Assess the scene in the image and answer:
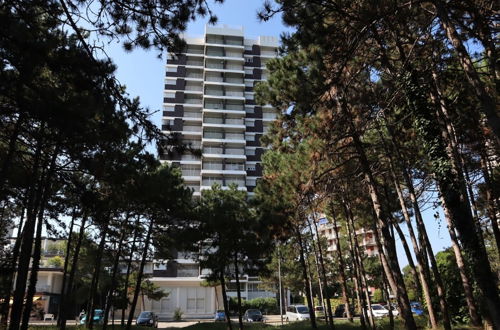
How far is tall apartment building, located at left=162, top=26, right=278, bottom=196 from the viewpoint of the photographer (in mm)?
59719

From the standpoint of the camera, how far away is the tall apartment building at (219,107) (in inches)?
2351

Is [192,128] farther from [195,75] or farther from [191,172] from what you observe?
[195,75]

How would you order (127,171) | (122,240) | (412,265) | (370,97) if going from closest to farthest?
1. (127,171)
2. (370,97)
3. (412,265)
4. (122,240)

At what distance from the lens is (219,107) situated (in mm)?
63688

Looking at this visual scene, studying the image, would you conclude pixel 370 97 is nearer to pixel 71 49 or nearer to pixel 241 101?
pixel 71 49

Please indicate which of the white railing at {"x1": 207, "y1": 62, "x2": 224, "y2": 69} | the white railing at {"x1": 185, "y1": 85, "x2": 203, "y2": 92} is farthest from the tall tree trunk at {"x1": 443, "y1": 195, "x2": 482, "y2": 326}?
the white railing at {"x1": 207, "y1": 62, "x2": 224, "y2": 69}

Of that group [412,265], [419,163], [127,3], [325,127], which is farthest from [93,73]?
[412,265]

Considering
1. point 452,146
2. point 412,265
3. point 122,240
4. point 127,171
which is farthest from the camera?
point 122,240

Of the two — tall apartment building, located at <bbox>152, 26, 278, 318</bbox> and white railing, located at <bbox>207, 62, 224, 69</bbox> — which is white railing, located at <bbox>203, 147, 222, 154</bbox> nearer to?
tall apartment building, located at <bbox>152, 26, 278, 318</bbox>

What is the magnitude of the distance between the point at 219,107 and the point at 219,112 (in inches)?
61.6

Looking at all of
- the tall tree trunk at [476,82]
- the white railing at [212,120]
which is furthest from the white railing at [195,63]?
the tall tree trunk at [476,82]

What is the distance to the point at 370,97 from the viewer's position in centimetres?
1170

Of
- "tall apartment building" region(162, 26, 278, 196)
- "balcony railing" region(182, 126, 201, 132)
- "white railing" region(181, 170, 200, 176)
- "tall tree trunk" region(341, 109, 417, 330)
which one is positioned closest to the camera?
"tall tree trunk" region(341, 109, 417, 330)

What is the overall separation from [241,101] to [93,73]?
5882 centimetres
